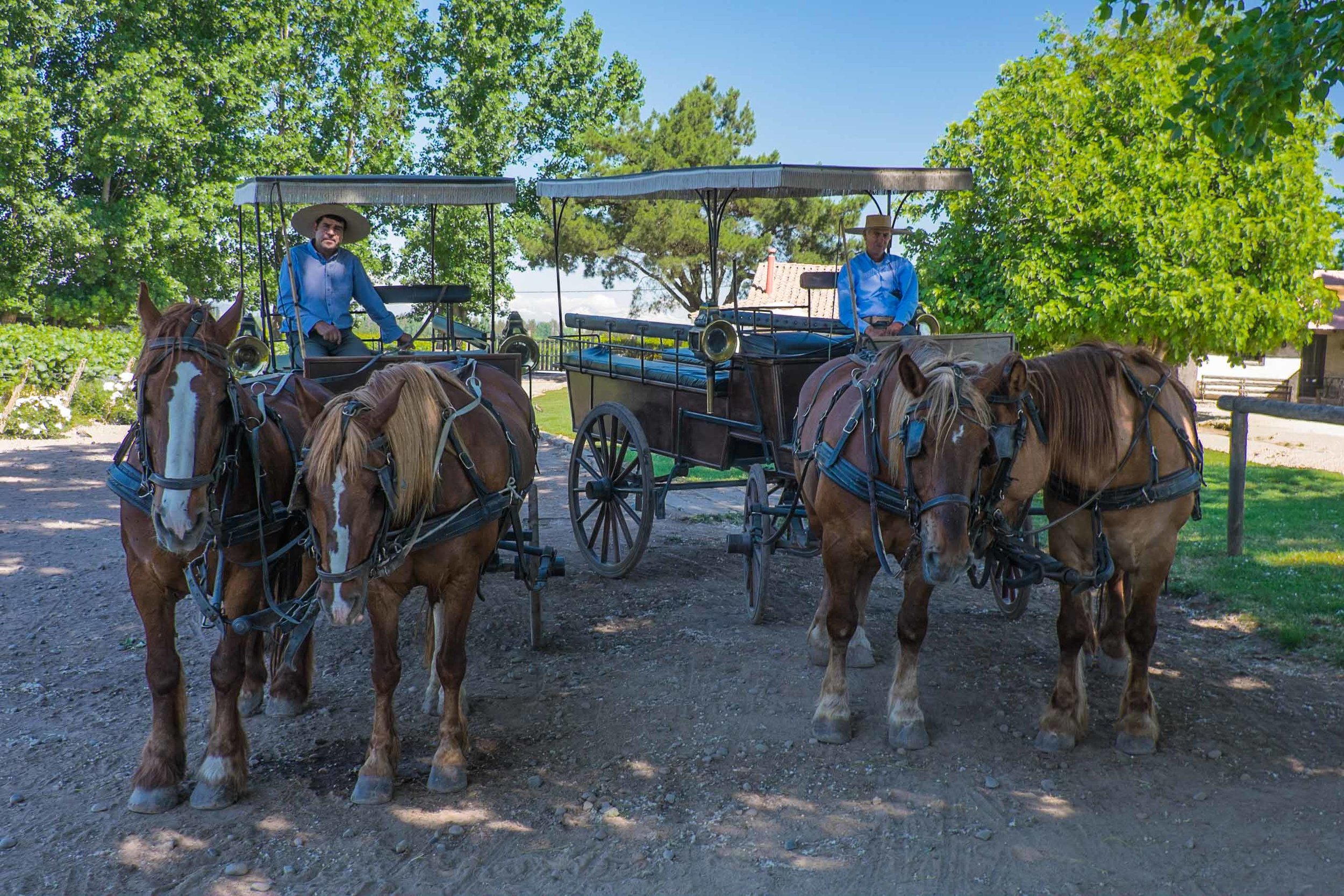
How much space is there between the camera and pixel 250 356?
6023mm

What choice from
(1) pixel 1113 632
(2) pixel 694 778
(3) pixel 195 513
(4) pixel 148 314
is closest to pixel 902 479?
(2) pixel 694 778

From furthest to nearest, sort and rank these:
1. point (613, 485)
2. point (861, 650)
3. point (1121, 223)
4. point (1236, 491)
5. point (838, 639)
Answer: point (1121, 223) → point (1236, 491) → point (613, 485) → point (861, 650) → point (838, 639)

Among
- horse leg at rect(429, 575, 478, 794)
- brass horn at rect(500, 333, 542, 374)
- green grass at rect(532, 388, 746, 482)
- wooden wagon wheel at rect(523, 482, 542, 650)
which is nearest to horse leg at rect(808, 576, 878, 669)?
wooden wagon wheel at rect(523, 482, 542, 650)

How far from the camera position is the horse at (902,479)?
383 cm

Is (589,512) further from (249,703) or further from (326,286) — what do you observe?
(249,703)

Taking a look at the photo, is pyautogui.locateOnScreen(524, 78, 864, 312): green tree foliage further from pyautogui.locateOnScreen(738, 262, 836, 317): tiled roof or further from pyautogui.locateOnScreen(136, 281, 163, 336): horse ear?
pyautogui.locateOnScreen(136, 281, 163, 336): horse ear

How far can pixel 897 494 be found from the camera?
4.30 metres

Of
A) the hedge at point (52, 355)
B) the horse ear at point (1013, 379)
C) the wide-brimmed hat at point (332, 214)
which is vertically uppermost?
the wide-brimmed hat at point (332, 214)

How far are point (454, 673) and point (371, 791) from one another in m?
0.56

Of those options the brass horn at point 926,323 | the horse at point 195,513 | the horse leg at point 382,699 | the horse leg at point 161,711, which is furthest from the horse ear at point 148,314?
the brass horn at point 926,323

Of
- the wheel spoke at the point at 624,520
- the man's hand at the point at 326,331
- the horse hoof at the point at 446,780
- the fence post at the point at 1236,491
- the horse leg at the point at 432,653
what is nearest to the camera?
the horse hoof at the point at 446,780

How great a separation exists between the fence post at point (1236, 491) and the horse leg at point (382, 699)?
266 inches

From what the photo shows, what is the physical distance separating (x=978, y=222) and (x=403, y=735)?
16093 millimetres

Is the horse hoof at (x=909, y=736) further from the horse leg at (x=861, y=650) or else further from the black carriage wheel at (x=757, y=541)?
the black carriage wheel at (x=757, y=541)
